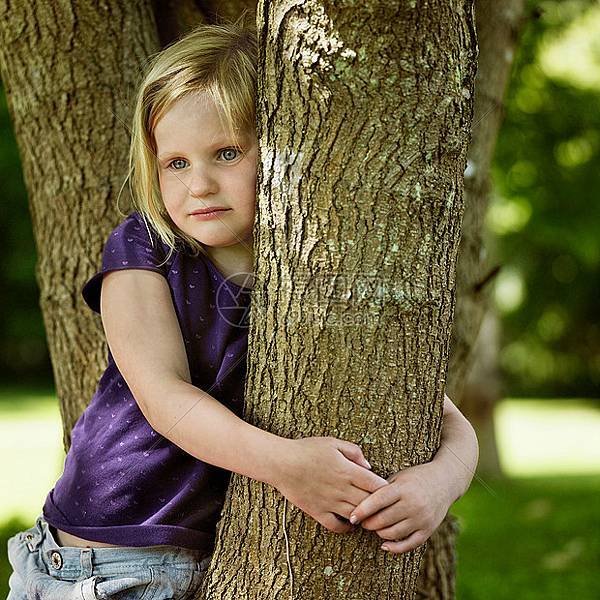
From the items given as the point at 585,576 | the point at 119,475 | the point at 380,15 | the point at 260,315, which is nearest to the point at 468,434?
the point at 260,315

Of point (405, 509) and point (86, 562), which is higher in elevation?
point (405, 509)

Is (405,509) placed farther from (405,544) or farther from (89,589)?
(89,589)

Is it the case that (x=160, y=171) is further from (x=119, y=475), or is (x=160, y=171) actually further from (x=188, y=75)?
(x=119, y=475)

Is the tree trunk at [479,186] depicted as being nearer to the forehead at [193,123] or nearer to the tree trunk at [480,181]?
the tree trunk at [480,181]

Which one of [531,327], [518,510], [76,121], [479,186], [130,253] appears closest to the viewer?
[130,253]

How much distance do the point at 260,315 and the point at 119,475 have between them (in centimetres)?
50

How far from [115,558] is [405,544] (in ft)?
2.15

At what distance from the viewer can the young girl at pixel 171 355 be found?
197 centimetres

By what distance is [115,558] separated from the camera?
6.73 feet

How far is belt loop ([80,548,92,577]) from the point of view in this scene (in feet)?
6.75

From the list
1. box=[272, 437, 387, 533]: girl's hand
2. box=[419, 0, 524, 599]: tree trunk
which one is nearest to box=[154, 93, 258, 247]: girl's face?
box=[272, 437, 387, 533]: girl's hand

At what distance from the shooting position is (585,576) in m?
5.20

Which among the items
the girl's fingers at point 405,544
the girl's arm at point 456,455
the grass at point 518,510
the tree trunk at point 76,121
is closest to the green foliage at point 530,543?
the grass at point 518,510

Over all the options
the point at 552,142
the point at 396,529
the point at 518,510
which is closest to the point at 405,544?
the point at 396,529
